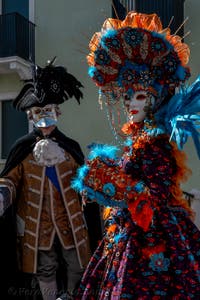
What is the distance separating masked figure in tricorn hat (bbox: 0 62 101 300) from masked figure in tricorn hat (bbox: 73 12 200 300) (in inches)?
23.9

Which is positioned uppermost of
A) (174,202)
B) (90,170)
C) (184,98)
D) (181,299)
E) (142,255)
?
(184,98)

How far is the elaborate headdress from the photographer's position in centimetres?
305

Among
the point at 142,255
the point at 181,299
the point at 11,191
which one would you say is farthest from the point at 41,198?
the point at 181,299

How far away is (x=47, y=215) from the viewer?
371 centimetres

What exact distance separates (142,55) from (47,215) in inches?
54.3

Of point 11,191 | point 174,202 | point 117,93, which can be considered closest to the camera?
point 174,202

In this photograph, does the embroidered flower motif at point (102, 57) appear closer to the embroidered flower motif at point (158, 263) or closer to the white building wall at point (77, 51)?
the embroidered flower motif at point (158, 263)

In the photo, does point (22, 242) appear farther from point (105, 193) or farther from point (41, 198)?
point (105, 193)

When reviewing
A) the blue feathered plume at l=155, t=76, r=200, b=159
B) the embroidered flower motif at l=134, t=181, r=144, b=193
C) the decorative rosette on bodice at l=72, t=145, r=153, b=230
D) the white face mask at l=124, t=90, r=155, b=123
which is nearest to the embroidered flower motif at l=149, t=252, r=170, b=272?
the decorative rosette on bodice at l=72, t=145, r=153, b=230

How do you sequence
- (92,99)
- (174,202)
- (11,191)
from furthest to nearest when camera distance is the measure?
1. (92,99)
2. (11,191)
3. (174,202)

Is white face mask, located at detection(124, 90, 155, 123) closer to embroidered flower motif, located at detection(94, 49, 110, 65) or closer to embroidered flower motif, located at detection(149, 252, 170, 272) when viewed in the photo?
embroidered flower motif, located at detection(94, 49, 110, 65)

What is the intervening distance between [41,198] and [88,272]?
0.84 meters

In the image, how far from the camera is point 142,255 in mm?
2809

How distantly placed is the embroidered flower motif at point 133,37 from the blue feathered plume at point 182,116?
0.42 m
